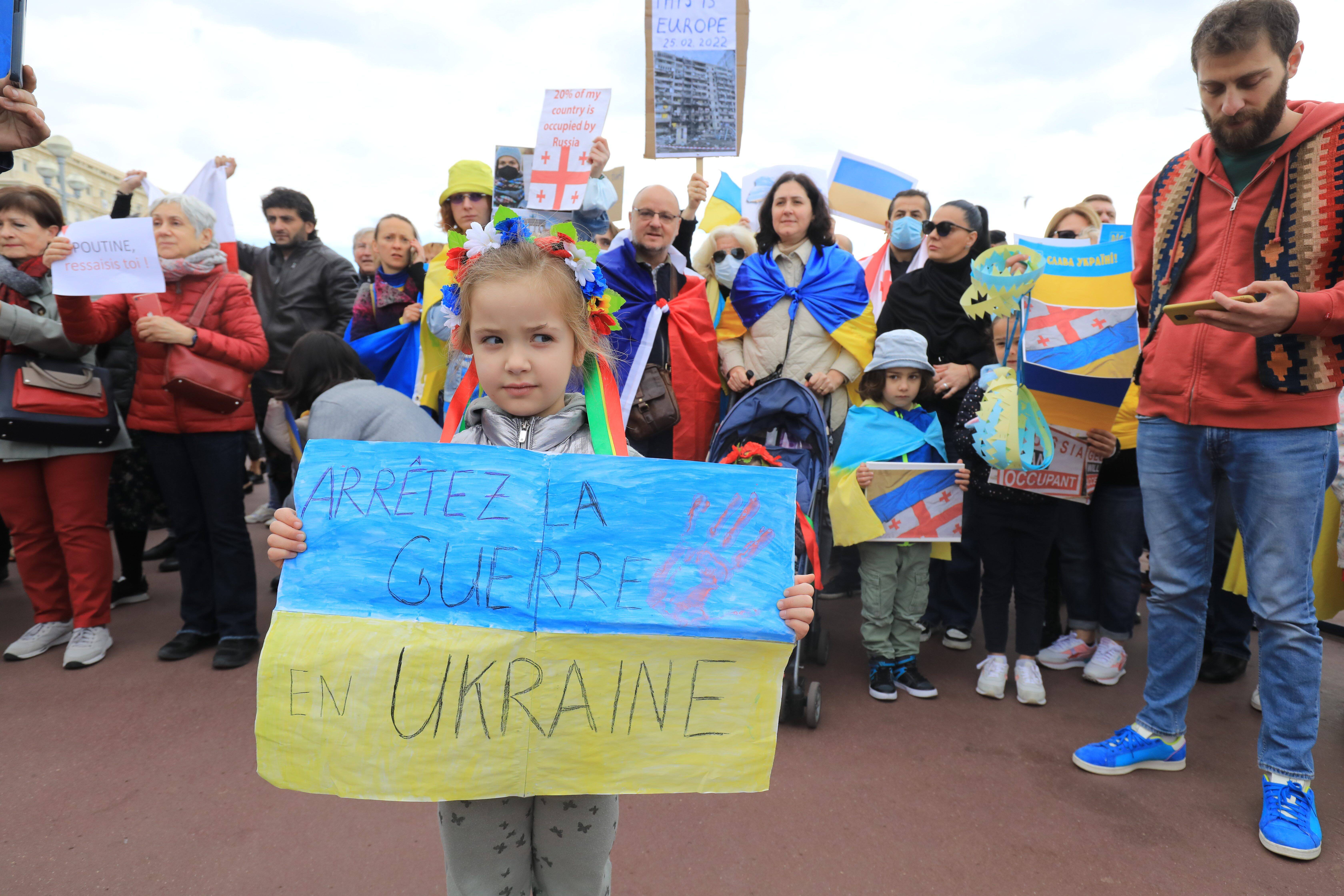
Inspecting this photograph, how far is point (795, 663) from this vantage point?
315 cm

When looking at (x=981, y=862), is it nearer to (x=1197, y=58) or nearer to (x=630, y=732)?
(x=630, y=732)

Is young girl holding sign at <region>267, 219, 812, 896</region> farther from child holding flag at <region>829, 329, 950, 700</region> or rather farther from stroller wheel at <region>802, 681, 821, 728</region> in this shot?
child holding flag at <region>829, 329, 950, 700</region>

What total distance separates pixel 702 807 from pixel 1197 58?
281 centimetres

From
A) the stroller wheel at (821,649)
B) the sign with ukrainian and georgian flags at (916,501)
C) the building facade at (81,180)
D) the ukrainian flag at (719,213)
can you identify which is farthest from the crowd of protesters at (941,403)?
the building facade at (81,180)

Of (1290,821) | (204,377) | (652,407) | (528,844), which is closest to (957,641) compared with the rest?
(1290,821)

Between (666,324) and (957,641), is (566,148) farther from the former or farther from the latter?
(957,641)

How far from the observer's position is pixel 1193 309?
2170mm

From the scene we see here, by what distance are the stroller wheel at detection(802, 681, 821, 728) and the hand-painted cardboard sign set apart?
1.88 metres

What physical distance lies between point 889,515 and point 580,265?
2.23 m

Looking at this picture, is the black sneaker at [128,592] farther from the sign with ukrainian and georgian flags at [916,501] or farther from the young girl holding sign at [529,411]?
the sign with ukrainian and georgian flags at [916,501]

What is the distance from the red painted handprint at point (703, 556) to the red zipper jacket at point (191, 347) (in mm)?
3144

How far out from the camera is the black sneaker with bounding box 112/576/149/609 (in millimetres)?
4707

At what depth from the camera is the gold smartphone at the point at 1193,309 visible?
2.16 meters

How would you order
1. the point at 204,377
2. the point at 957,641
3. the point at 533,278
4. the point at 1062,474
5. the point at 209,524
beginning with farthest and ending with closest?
1. the point at 957,641
2. the point at 209,524
3. the point at 204,377
4. the point at 1062,474
5. the point at 533,278
